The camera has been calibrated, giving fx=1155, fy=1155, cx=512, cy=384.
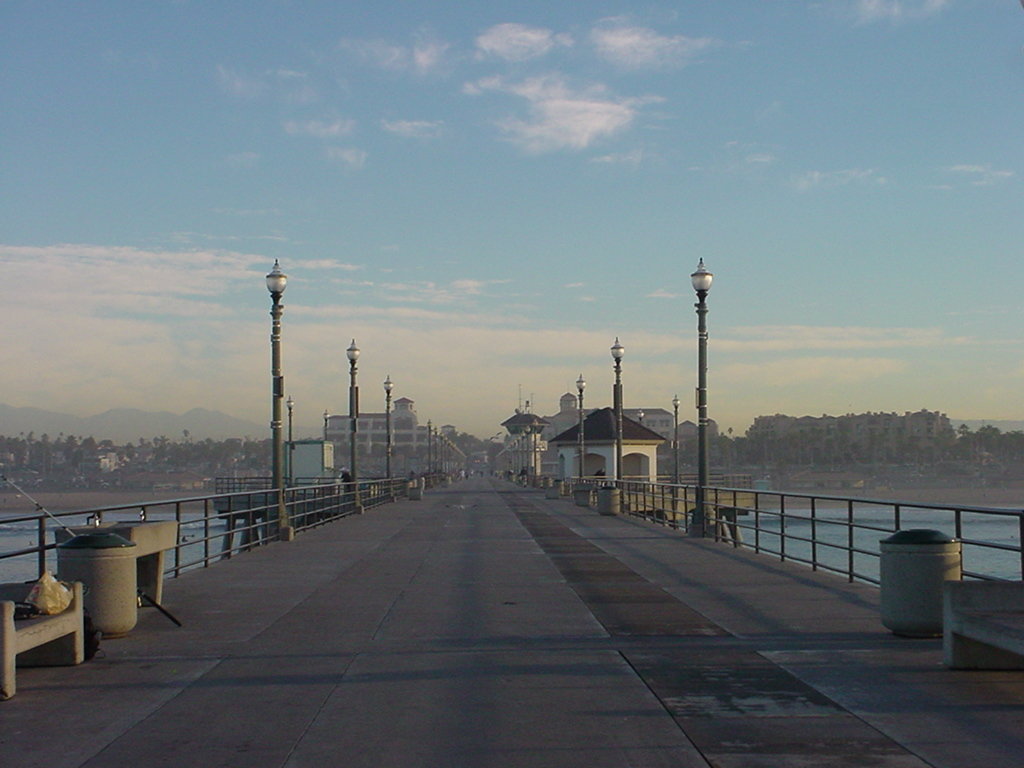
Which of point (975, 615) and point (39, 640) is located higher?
point (975, 615)

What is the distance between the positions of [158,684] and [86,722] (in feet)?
4.23

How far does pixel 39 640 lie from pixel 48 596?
1.73 feet

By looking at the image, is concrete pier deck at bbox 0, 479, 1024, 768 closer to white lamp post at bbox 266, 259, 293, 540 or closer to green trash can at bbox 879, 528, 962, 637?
green trash can at bbox 879, 528, 962, 637

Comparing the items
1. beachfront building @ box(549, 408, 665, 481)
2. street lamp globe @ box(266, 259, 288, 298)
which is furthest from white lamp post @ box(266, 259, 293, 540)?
beachfront building @ box(549, 408, 665, 481)

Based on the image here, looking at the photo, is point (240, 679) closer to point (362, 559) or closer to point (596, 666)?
point (596, 666)

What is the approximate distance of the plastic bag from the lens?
29.2 feet

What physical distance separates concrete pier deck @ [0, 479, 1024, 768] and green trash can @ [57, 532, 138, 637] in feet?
0.84

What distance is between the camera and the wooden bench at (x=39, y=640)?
7961mm

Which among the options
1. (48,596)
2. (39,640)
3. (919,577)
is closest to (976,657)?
(919,577)

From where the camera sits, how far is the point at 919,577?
10.3 meters

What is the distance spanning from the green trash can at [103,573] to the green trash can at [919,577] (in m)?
6.91

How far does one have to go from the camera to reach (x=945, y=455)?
124500 mm

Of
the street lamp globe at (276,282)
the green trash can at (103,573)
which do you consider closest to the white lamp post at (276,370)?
the street lamp globe at (276,282)

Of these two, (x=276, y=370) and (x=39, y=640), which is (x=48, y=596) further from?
(x=276, y=370)
